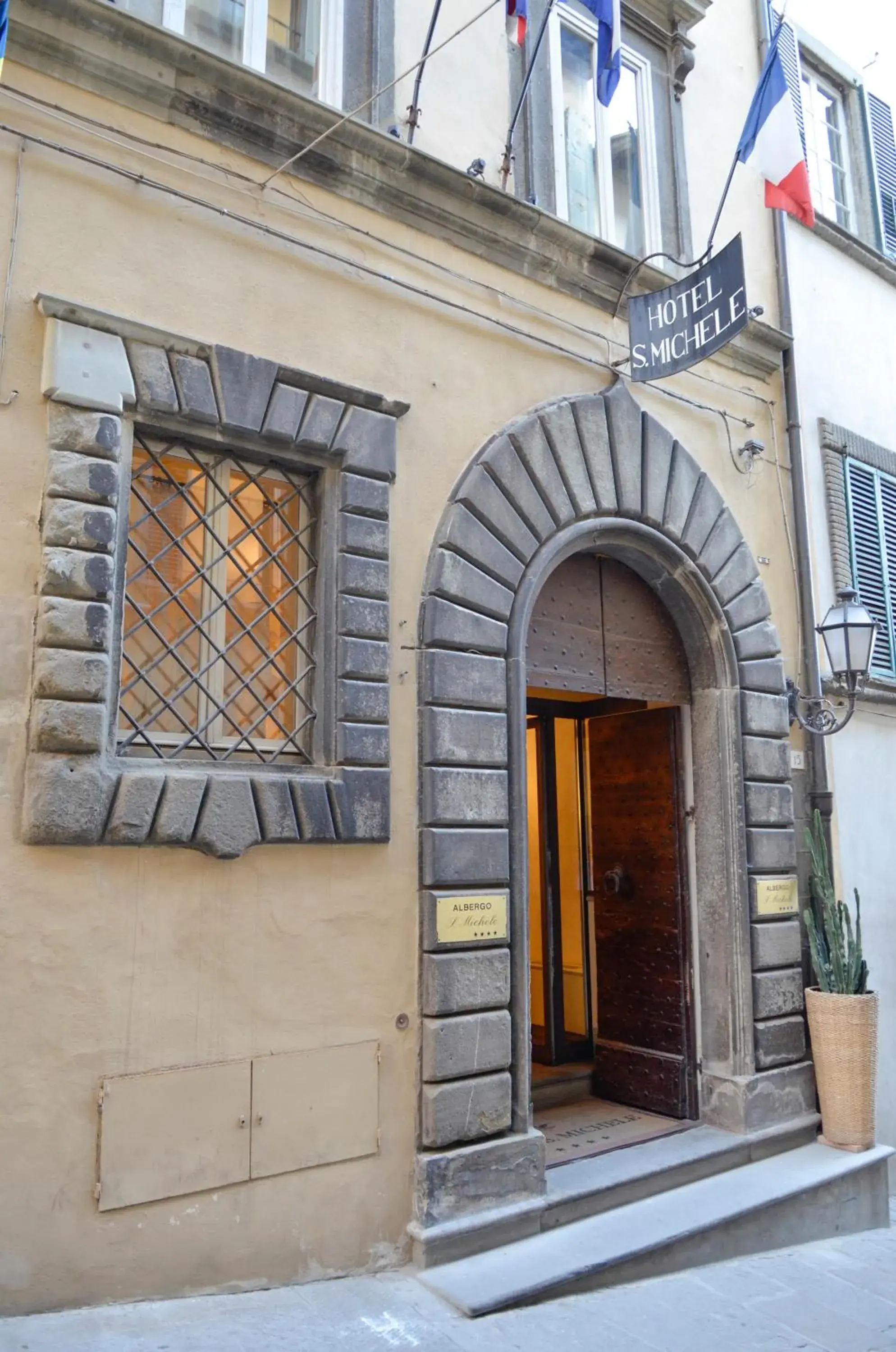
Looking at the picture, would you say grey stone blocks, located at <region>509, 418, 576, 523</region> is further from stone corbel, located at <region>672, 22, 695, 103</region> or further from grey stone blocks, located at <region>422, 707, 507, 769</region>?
stone corbel, located at <region>672, 22, 695, 103</region>

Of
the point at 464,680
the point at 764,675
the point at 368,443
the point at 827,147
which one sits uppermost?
the point at 827,147

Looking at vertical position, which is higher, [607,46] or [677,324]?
[607,46]

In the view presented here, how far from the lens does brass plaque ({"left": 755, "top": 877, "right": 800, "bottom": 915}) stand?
6.51m

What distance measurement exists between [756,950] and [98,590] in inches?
172

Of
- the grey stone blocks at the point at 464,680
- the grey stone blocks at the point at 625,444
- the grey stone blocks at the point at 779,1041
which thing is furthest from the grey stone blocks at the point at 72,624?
the grey stone blocks at the point at 779,1041

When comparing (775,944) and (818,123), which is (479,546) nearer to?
(775,944)

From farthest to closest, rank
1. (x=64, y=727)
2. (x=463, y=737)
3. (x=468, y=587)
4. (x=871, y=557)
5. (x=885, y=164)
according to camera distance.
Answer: (x=885, y=164)
(x=871, y=557)
(x=468, y=587)
(x=463, y=737)
(x=64, y=727)

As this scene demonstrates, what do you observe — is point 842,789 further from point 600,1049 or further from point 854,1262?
point 854,1262

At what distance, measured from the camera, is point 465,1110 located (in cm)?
486

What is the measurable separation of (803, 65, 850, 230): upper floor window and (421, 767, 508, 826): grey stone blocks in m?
6.21

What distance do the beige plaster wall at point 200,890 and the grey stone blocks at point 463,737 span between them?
11 centimetres

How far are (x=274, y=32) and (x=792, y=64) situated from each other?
5034 mm

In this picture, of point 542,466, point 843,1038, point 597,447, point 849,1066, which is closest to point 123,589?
point 542,466

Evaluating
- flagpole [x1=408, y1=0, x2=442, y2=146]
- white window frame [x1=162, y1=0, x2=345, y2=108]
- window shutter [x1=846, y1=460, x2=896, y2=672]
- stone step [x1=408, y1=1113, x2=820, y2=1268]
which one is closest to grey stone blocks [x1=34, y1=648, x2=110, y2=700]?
stone step [x1=408, y1=1113, x2=820, y2=1268]
